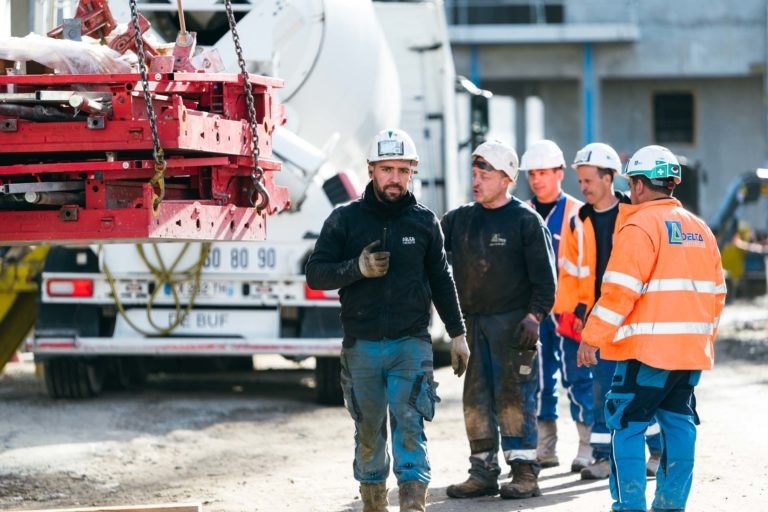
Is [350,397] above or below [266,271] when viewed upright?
below

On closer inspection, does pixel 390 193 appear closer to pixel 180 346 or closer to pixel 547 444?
pixel 547 444

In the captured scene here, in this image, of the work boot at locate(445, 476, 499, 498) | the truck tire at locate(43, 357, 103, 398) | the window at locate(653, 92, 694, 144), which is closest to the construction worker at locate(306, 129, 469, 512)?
the work boot at locate(445, 476, 499, 498)

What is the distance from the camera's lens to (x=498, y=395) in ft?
25.8

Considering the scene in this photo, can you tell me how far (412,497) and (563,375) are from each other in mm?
2308

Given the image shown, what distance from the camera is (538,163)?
901 cm

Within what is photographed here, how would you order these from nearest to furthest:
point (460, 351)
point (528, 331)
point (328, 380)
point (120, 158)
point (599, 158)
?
point (120, 158)
point (460, 351)
point (528, 331)
point (599, 158)
point (328, 380)

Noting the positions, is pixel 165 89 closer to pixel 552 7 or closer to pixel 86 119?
pixel 86 119

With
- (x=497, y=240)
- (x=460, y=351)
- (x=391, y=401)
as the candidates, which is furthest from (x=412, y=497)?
(x=497, y=240)

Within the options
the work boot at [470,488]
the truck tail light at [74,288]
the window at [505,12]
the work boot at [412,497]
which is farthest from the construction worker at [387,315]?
the window at [505,12]

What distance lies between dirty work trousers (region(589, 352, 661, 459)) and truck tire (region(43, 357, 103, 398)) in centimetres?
461

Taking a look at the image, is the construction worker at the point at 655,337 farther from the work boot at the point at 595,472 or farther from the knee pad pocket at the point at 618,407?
the work boot at the point at 595,472

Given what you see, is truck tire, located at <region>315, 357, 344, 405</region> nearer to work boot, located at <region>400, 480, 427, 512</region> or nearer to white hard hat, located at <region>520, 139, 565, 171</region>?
white hard hat, located at <region>520, 139, 565, 171</region>

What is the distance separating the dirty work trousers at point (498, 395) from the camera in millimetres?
7820

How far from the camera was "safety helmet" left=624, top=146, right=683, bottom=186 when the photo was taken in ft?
22.4
